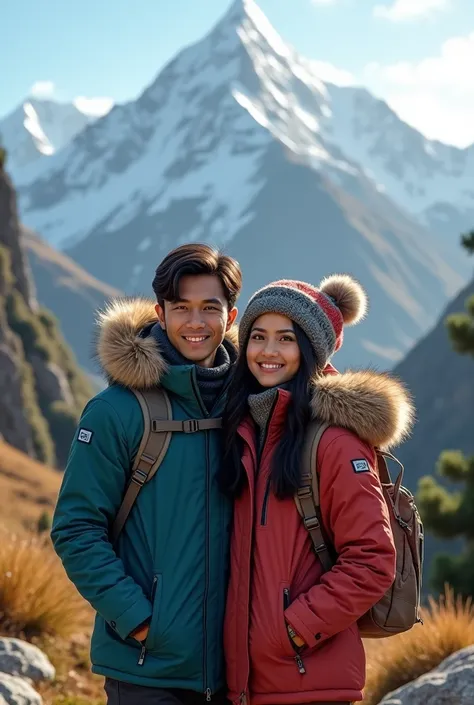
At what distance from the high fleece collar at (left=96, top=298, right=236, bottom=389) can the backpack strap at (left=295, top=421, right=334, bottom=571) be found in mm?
616

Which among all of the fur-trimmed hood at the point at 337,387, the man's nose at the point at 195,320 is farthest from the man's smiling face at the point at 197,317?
the fur-trimmed hood at the point at 337,387

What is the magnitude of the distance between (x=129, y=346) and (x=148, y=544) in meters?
0.75

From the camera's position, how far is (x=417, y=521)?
353 centimetres

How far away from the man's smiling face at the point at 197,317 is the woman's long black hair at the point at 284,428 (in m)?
0.14

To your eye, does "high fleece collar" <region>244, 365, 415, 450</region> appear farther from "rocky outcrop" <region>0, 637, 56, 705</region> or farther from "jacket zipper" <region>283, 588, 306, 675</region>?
"rocky outcrop" <region>0, 637, 56, 705</region>

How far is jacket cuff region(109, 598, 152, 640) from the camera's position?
3.15m

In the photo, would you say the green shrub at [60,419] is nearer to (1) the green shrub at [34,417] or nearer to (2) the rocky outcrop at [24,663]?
(1) the green shrub at [34,417]

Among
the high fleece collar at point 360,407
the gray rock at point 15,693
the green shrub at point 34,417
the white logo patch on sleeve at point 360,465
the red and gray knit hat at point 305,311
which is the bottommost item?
the gray rock at point 15,693

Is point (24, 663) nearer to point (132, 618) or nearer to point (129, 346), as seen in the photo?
point (132, 618)

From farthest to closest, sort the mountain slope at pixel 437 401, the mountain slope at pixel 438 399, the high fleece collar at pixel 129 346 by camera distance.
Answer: the mountain slope at pixel 438 399 < the mountain slope at pixel 437 401 < the high fleece collar at pixel 129 346

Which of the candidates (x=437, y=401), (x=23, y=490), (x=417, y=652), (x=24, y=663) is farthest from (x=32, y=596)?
(x=437, y=401)

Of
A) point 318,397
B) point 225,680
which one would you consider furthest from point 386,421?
point 225,680

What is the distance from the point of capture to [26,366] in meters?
43.8

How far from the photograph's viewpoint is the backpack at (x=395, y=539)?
10.7 feet
